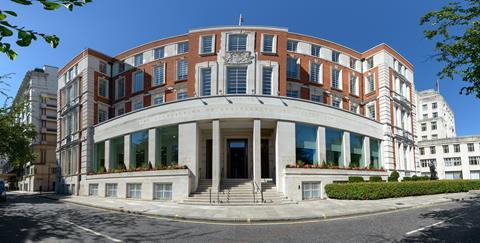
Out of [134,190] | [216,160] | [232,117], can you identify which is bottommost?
[134,190]

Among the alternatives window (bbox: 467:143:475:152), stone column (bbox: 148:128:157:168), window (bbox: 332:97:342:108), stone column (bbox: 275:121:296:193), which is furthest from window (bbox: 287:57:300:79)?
window (bbox: 467:143:475:152)

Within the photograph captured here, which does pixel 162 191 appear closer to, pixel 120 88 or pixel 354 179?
pixel 354 179

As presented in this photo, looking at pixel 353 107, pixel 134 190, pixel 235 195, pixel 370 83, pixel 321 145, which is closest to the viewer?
pixel 235 195

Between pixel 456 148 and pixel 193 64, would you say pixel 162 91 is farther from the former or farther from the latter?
pixel 456 148

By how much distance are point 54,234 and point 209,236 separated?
5414 millimetres

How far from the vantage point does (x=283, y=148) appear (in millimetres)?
24766

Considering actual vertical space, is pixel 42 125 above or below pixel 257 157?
above

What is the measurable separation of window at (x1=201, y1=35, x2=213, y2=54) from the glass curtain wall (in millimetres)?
8330

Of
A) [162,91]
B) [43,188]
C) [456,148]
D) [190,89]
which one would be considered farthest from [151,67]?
[456,148]

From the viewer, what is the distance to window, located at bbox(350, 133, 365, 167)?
30125 millimetres

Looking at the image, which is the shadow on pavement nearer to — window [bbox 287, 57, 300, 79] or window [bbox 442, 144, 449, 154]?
window [bbox 287, 57, 300, 79]

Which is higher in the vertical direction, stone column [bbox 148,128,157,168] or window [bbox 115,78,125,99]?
window [bbox 115,78,125,99]

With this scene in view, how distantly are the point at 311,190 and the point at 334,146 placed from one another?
5.91m

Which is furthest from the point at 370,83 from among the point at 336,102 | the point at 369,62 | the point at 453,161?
the point at 453,161
